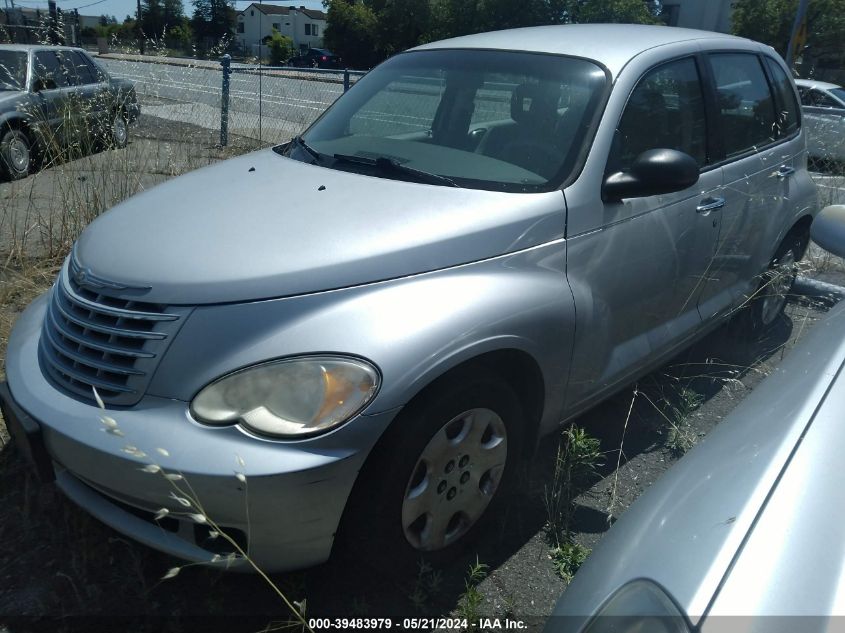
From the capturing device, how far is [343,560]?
7.02 ft

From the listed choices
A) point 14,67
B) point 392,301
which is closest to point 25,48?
point 14,67

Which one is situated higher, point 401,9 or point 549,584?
point 401,9

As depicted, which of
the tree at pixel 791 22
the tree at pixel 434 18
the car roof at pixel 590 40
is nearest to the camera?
the car roof at pixel 590 40

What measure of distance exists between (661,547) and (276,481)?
3.28 feet

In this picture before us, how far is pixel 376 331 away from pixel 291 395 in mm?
298

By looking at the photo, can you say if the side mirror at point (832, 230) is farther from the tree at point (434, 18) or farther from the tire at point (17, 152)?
the tree at point (434, 18)

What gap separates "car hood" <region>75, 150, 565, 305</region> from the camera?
2.17 metres

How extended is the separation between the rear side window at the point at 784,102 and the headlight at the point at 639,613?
363 cm

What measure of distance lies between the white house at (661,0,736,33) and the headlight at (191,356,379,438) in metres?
44.4

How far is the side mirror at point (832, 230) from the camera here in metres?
2.39

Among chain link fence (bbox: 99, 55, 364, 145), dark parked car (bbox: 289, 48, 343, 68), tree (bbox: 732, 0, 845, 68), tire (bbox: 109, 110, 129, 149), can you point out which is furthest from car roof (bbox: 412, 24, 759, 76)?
dark parked car (bbox: 289, 48, 343, 68)

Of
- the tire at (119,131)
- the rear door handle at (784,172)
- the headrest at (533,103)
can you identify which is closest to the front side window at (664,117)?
the headrest at (533,103)

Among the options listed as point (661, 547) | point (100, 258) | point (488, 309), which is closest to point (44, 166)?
point (100, 258)

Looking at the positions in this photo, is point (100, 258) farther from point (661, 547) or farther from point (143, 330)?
point (661, 547)
